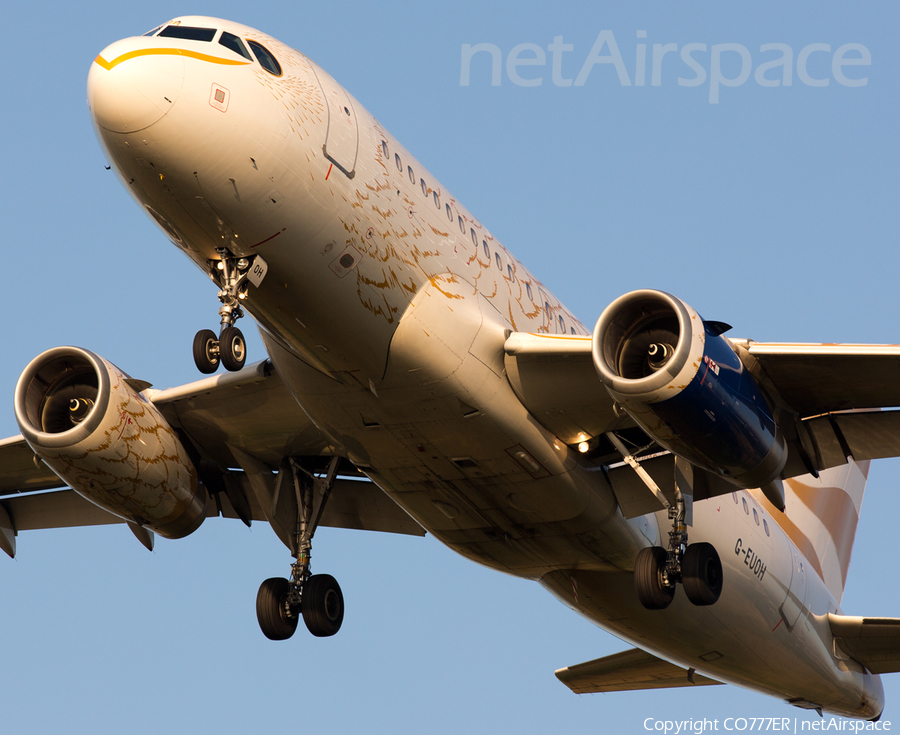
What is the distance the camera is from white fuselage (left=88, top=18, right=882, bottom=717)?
44.1 feet

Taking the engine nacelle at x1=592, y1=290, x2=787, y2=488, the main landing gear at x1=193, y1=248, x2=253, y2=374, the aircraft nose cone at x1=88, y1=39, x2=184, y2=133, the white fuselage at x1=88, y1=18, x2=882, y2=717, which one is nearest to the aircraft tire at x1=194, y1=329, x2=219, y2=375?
the main landing gear at x1=193, y1=248, x2=253, y2=374

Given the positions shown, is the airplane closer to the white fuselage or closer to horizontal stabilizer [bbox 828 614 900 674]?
the white fuselage

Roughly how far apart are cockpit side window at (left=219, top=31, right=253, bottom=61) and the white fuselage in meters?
0.11

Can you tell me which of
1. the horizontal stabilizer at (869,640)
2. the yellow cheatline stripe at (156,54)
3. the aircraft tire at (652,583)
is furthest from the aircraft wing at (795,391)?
the horizontal stabilizer at (869,640)

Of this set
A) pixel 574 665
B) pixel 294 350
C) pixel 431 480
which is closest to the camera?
pixel 294 350

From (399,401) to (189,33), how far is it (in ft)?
16.0

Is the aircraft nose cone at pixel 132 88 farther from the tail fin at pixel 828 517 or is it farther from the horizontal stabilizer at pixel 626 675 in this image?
the horizontal stabilizer at pixel 626 675

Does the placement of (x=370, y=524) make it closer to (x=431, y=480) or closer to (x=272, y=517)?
(x=272, y=517)

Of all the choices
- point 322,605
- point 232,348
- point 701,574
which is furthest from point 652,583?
point 232,348

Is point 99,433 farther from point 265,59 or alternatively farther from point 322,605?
point 265,59

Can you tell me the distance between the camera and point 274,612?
18984mm

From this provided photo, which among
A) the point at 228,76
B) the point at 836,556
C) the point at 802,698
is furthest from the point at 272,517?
the point at 836,556

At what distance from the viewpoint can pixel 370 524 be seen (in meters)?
21.0

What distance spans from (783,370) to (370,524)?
7.87 meters
